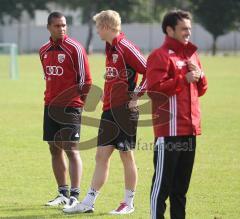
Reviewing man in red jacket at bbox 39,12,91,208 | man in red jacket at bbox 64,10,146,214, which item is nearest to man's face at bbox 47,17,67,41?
man in red jacket at bbox 39,12,91,208

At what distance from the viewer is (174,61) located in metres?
6.46

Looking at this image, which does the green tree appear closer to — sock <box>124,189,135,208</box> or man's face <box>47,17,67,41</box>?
man's face <box>47,17,67,41</box>

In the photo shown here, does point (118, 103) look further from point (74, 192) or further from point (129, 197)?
point (74, 192)

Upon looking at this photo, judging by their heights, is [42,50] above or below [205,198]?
above

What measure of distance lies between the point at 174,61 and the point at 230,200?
113 inches

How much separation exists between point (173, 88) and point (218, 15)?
68.3m

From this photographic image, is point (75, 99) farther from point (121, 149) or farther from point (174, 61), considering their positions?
point (174, 61)

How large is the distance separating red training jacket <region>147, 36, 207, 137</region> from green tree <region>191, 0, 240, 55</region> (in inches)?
2618

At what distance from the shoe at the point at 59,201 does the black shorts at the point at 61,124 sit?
67 cm

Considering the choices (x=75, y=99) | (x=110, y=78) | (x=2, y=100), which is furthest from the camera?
(x=2, y=100)

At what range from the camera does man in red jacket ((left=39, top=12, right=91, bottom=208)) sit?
8516 mm

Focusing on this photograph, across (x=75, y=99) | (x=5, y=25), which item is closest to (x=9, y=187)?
(x=75, y=99)

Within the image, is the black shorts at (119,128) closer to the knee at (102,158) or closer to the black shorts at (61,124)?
the knee at (102,158)

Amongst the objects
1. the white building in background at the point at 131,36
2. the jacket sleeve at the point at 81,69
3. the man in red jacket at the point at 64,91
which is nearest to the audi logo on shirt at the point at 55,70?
the man in red jacket at the point at 64,91
